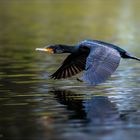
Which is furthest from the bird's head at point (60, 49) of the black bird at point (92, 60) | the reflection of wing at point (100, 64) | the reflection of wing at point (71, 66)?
the reflection of wing at point (100, 64)

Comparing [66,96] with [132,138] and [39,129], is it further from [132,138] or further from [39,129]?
[132,138]

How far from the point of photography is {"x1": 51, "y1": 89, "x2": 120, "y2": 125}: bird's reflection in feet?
40.0

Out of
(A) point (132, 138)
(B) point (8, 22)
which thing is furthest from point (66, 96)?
(B) point (8, 22)

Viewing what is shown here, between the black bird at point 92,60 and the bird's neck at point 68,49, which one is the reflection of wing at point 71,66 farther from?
the bird's neck at point 68,49

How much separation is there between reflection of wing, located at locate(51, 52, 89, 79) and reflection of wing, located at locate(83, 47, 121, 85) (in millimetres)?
1910

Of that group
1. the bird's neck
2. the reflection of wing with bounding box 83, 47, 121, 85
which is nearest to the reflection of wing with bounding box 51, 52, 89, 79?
the bird's neck

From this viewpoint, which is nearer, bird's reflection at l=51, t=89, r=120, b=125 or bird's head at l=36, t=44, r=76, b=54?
bird's reflection at l=51, t=89, r=120, b=125

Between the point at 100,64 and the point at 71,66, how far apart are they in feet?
10.1

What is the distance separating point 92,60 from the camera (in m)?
13.5

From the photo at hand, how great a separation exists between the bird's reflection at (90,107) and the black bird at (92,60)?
55cm

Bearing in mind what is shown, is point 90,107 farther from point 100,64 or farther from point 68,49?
point 68,49

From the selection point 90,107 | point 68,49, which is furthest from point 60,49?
point 90,107

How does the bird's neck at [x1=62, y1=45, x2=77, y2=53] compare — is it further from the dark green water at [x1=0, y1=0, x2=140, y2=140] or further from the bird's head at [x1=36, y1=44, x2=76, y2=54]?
the dark green water at [x1=0, y1=0, x2=140, y2=140]

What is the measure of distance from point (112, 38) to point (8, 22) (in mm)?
11080
